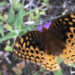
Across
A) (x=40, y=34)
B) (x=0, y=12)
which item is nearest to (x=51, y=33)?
(x=40, y=34)

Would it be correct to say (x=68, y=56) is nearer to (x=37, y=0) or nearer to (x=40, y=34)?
(x=40, y=34)
